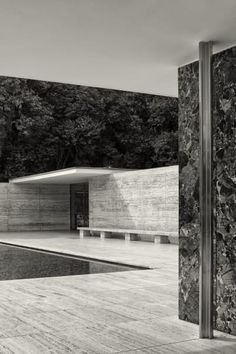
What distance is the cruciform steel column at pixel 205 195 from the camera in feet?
17.7

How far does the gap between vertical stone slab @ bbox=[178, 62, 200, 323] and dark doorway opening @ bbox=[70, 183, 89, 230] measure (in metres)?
23.4

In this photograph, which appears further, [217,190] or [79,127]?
[79,127]

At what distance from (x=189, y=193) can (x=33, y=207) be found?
24.3 m

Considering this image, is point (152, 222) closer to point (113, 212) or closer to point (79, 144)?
point (113, 212)

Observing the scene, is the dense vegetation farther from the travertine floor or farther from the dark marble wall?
the dark marble wall

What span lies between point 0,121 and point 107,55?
100 feet

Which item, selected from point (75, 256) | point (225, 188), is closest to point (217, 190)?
point (225, 188)

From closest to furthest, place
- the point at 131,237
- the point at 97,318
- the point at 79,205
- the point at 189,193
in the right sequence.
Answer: the point at 189,193
the point at 97,318
the point at 131,237
the point at 79,205

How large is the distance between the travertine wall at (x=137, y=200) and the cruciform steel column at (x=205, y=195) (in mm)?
13178

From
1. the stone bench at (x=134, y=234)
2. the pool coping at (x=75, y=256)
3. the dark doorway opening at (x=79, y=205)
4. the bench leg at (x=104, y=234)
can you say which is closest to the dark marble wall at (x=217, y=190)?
the pool coping at (x=75, y=256)

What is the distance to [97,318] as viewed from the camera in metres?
6.34

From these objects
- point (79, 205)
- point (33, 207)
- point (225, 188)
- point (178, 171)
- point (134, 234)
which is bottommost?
point (134, 234)

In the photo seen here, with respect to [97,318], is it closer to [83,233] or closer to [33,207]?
[83,233]

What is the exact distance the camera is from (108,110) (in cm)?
3750
